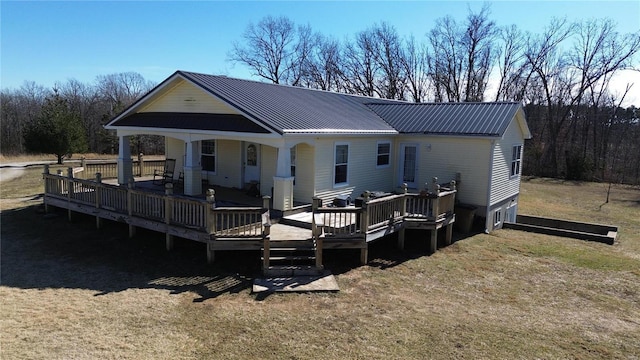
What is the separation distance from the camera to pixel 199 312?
8414 mm

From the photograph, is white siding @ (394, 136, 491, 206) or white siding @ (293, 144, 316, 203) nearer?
white siding @ (293, 144, 316, 203)

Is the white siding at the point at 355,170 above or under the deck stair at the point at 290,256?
above

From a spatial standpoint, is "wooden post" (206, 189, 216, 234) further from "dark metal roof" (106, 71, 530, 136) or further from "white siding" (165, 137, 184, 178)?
"white siding" (165, 137, 184, 178)

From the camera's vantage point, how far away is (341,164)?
14.9m

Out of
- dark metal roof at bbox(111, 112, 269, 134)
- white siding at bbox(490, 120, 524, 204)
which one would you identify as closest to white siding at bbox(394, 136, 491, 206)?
white siding at bbox(490, 120, 524, 204)

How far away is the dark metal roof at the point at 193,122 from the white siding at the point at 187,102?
0.61 feet

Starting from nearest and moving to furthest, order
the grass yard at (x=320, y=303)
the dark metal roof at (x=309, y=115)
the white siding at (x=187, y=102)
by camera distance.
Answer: the grass yard at (x=320, y=303) → the dark metal roof at (x=309, y=115) → the white siding at (x=187, y=102)

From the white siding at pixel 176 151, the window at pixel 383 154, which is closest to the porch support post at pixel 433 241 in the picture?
the window at pixel 383 154

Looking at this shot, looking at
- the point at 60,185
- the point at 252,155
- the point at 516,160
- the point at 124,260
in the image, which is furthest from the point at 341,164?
the point at 60,185

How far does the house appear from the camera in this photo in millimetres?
13562

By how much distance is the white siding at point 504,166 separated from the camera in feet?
51.7

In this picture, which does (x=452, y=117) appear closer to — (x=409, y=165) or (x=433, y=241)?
(x=409, y=165)

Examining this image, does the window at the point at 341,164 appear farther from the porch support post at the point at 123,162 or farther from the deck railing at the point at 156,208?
the porch support post at the point at 123,162

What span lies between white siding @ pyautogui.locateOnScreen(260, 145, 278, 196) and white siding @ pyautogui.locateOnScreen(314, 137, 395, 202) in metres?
1.89
